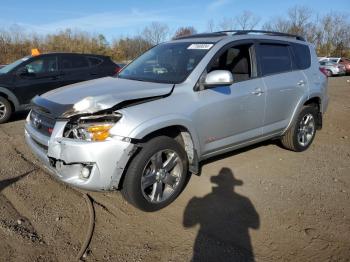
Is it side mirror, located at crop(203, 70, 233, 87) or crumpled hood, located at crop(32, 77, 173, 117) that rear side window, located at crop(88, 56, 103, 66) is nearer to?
crumpled hood, located at crop(32, 77, 173, 117)

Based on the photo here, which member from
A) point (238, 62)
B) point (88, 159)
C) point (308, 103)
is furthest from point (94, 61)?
point (88, 159)

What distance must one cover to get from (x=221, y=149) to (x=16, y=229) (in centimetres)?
245

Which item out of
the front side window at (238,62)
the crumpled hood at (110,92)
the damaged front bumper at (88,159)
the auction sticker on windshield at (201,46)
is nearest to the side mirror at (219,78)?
the crumpled hood at (110,92)

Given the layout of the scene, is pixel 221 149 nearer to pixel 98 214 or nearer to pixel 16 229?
pixel 98 214

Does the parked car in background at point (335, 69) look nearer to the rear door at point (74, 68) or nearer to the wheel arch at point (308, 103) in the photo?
the rear door at point (74, 68)

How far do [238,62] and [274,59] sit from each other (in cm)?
65

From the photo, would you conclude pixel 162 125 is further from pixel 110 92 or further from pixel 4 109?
pixel 4 109

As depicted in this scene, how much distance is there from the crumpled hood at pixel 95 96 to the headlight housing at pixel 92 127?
0.28 ft

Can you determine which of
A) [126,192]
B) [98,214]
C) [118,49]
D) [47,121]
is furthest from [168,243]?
[118,49]

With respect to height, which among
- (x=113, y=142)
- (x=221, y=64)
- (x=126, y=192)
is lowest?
(x=126, y=192)

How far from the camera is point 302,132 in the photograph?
582 centimetres

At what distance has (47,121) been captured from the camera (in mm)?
3648

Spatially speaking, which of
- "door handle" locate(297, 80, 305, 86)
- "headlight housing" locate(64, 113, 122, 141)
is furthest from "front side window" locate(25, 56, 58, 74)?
"door handle" locate(297, 80, 305, 86)

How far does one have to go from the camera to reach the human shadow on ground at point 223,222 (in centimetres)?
306
